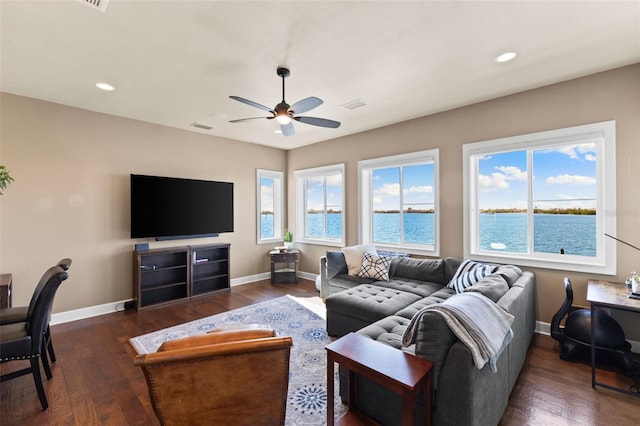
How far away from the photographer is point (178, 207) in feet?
15.0

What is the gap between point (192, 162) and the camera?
496cm

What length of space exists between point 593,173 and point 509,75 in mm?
1440

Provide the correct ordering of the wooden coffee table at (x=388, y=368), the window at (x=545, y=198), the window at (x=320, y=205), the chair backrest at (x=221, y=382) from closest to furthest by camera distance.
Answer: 1. the chair backrest at (x=221, y=382)
2. the wooden coffee table at (x=388, y=368)
3. the window at (x=545, y=198)
4. the window at (x=320, y=205)

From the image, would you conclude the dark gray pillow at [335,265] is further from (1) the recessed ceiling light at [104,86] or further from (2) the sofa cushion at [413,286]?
(1) the recessed ceiling light at [104,86]

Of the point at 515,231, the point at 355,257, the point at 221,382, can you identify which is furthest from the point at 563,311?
the point at 221,382

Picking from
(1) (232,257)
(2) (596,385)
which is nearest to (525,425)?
(2) (596,385)

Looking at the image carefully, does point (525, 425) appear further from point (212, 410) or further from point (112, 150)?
point (112, 150)

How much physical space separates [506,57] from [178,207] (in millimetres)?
4811

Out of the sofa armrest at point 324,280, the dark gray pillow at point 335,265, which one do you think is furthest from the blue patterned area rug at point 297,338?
the dark gray pillow at point 335,265

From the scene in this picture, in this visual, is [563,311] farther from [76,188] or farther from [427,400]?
[76,188]

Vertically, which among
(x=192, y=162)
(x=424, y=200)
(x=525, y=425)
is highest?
(x=192, y=162)

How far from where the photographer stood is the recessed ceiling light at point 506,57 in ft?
8.48

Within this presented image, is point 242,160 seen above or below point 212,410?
above

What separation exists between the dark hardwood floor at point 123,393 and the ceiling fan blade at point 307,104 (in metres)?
2.80
